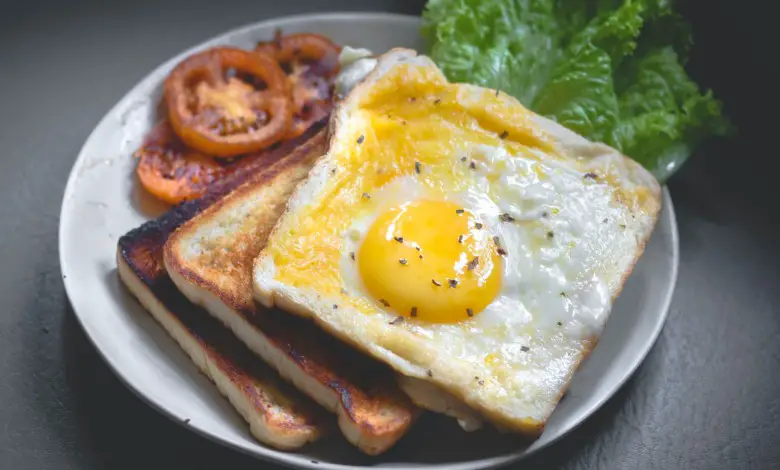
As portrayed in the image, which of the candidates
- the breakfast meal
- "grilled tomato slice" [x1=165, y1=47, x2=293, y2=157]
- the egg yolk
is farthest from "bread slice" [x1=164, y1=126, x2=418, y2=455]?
"grilled tomato slice" [x1=165, y1=47, x2=293, y2=157]

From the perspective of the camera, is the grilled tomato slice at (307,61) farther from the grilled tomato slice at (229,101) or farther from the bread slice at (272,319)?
the bread slice at (272,319)

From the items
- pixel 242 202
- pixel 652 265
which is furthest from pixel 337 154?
pixel 652 265

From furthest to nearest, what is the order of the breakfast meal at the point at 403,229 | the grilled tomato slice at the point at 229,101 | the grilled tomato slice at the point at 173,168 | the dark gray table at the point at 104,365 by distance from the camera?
the grilled tomato slice at the point at 229,101 < the grilled tomato slice at the point at 173,168 < the dark gray table at the point at 104,365 < the breakfast meal at the point at 403,229

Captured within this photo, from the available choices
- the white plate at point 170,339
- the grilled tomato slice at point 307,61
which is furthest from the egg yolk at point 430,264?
the grilled tomato slice at point 307,61

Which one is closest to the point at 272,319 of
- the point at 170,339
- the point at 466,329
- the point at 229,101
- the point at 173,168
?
the point at 170,339

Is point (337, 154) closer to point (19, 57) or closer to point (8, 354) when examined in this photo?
point (8, 354)
